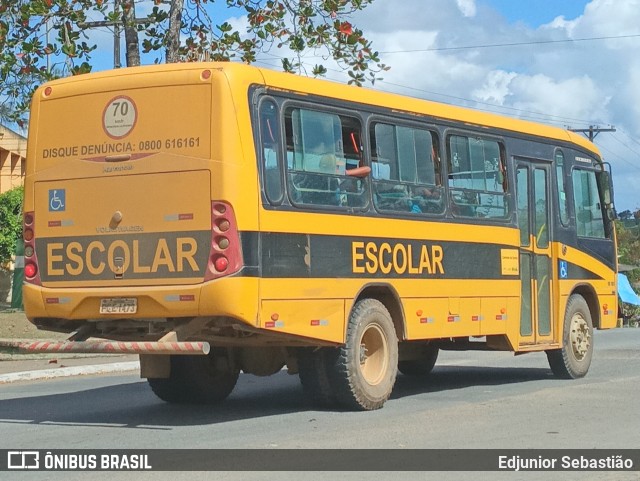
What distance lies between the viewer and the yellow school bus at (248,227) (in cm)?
1058

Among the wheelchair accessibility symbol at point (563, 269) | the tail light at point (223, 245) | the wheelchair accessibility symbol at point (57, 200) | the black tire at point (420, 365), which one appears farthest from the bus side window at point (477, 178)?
the wheelchair accessibility symbol at point (57, 200)

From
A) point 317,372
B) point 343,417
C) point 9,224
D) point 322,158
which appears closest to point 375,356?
point 317,372

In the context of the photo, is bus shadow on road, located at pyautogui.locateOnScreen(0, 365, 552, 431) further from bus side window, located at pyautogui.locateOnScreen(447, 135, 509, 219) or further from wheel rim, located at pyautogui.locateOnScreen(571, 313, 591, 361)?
bus side window, located at pyautogui.locateOnScreen(447, 135, 509, 219)

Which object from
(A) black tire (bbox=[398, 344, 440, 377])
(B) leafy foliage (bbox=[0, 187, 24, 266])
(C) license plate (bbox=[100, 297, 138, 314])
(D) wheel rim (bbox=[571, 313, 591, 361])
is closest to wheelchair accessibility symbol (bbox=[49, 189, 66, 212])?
(C) license plate (bbox=[100, 297, 138, 314])

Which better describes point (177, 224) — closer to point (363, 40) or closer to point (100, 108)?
point (100, 108)

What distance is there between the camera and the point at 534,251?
14.9 meters

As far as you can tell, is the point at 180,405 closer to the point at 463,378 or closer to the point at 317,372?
the point at 317,372

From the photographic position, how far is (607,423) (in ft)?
36.2

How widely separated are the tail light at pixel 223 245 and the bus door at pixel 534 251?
17.1 ft

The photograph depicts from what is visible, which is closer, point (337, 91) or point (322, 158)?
point (322, 158)

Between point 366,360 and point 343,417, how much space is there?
0.85 meters

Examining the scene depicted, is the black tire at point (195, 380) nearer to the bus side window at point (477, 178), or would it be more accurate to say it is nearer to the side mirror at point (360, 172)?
the side mirror at point (360, 172)

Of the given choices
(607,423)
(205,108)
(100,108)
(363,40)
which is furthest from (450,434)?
(363,40)

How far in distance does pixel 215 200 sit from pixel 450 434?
2817 mm
